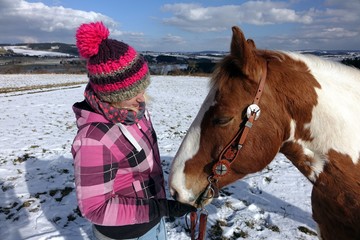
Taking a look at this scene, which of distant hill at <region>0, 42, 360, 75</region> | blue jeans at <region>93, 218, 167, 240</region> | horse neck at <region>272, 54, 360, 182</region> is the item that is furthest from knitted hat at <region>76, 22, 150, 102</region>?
distant hill at <region>0, 42, 360, 75</region>

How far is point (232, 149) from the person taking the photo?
74.0 inches

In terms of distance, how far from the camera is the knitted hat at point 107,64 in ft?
5.60

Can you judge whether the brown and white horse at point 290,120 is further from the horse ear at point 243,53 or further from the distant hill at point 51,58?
the distant hill at point 51,58

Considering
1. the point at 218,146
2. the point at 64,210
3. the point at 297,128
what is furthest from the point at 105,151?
the point at 64,210

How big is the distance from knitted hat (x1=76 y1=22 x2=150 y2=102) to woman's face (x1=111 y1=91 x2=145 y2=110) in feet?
0.18

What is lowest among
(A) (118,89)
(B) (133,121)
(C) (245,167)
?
(C) (245,167)

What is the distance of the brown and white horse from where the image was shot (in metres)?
1.74

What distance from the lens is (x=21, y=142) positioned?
337 inches

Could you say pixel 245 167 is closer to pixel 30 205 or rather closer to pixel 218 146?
pixel 218 146

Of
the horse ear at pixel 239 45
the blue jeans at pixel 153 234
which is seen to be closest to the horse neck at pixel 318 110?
the horse ear at pixel 239 45

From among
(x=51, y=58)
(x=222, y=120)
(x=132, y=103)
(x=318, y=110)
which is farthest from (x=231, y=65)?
(x=51, y=58)

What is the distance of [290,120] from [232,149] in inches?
16.4

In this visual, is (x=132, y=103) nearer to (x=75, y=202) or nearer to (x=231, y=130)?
(x=231, y=130)

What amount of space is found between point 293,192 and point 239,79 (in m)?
4.22
